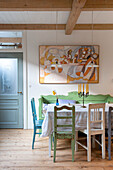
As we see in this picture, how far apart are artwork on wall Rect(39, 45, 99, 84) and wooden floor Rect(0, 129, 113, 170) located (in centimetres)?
174

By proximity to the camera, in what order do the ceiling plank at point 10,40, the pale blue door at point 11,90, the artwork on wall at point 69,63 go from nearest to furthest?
the artwork on wall at point 69,63
the pale blue door at point 11,90
the ceiling plank at point 10,40

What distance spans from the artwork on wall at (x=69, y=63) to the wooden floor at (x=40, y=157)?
1736 mm

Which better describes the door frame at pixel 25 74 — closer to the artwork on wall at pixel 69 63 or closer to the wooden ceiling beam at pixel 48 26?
the wooden ceiling beam at pixel 48 26

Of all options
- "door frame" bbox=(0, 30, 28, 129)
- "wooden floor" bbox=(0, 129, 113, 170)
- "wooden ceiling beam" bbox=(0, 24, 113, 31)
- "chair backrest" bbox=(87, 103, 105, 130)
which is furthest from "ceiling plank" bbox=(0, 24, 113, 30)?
"wooden floor" bbox=(0, 129, 113, 170)

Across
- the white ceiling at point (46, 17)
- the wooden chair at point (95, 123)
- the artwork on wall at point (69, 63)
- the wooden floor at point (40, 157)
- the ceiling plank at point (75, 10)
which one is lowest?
the wooden floor at point (40, 157)

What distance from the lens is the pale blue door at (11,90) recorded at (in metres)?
5.25

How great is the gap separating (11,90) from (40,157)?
2.49m

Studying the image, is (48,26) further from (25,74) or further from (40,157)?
(40,157)

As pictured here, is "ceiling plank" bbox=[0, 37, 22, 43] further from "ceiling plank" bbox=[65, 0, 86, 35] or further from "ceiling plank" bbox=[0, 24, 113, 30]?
"ceiling plank" bbox=[65, 0, 86, 35]

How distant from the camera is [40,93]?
5.17m

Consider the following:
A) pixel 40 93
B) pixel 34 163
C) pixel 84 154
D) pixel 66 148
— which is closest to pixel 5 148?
pixel 34 163

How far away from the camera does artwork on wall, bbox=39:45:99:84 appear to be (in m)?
5.07

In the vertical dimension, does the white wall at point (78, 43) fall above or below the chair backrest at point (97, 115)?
above

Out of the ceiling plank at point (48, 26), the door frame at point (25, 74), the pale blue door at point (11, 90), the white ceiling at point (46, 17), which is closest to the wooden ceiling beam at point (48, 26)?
the ceiling plank at point (48, 26)
